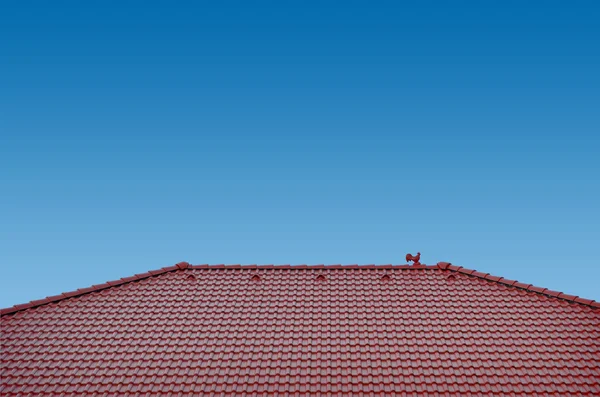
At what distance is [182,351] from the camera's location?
9031mm

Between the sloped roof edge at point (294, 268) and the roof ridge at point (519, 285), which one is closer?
the roof ridge at point (519, 285)

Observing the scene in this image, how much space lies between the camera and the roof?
820 centimetres

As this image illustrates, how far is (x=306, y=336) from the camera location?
9.44 meters

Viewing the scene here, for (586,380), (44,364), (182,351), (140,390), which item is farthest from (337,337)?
(44,364)

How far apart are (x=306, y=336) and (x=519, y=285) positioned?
558cm

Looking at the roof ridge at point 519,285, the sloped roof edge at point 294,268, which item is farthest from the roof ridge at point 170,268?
the roof ridge at point 519,285

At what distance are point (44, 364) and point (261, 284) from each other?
194 inches

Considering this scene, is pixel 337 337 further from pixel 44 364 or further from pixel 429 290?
pixel 44 364

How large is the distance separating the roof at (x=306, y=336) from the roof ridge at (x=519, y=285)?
0.10 ft

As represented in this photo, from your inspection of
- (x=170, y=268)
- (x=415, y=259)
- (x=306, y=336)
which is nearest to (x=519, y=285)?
(x=415, y=259)

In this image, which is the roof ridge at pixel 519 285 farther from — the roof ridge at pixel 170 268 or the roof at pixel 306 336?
the roof ridge at pixel 170 268

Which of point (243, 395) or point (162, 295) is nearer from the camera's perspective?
point (243, 395)

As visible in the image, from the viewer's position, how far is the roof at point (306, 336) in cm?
820

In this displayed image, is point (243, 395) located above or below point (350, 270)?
below
